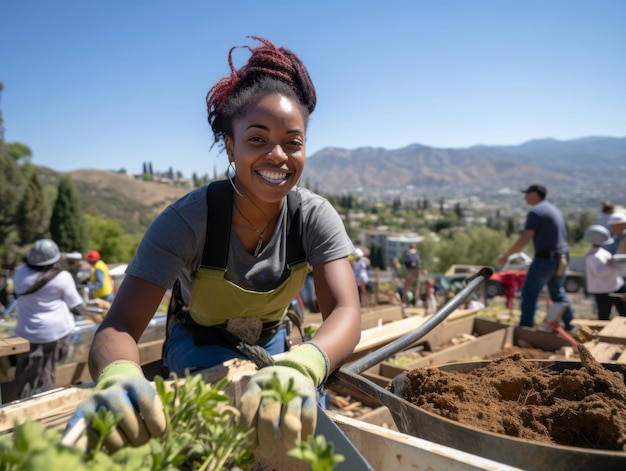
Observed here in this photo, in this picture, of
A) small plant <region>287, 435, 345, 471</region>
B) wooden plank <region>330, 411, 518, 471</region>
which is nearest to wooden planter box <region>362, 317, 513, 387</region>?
wooden plank <region>330, 411, 518, 471</region>

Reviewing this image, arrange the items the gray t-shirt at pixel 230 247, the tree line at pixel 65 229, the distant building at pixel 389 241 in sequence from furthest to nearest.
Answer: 1. the distant building at pixel 389 241
2. the tree line at pixel 65 229
3. the gray t-shirt at pixel 230 247

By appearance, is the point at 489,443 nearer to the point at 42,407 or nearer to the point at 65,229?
the point at 42,407

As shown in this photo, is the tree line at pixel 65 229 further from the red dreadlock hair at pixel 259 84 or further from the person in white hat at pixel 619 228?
the person in white hat at pixel 619 228

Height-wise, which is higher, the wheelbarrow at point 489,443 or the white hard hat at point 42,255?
the white hard hat at point 42,255

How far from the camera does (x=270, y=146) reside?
189 cm

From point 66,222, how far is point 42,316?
55453mm

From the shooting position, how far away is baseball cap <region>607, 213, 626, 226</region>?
7040 millimetres

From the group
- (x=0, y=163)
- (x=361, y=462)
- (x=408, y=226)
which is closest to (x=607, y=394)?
(x=361, y=462)

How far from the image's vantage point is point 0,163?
136 feet

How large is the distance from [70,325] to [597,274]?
709 cm

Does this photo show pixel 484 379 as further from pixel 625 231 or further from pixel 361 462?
pixel 625 231

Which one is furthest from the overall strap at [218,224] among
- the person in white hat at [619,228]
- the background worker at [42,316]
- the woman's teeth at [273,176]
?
the person in white hat at [619,228]

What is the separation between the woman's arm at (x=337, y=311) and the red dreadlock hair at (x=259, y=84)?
720mm

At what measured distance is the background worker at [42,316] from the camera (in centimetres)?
493
